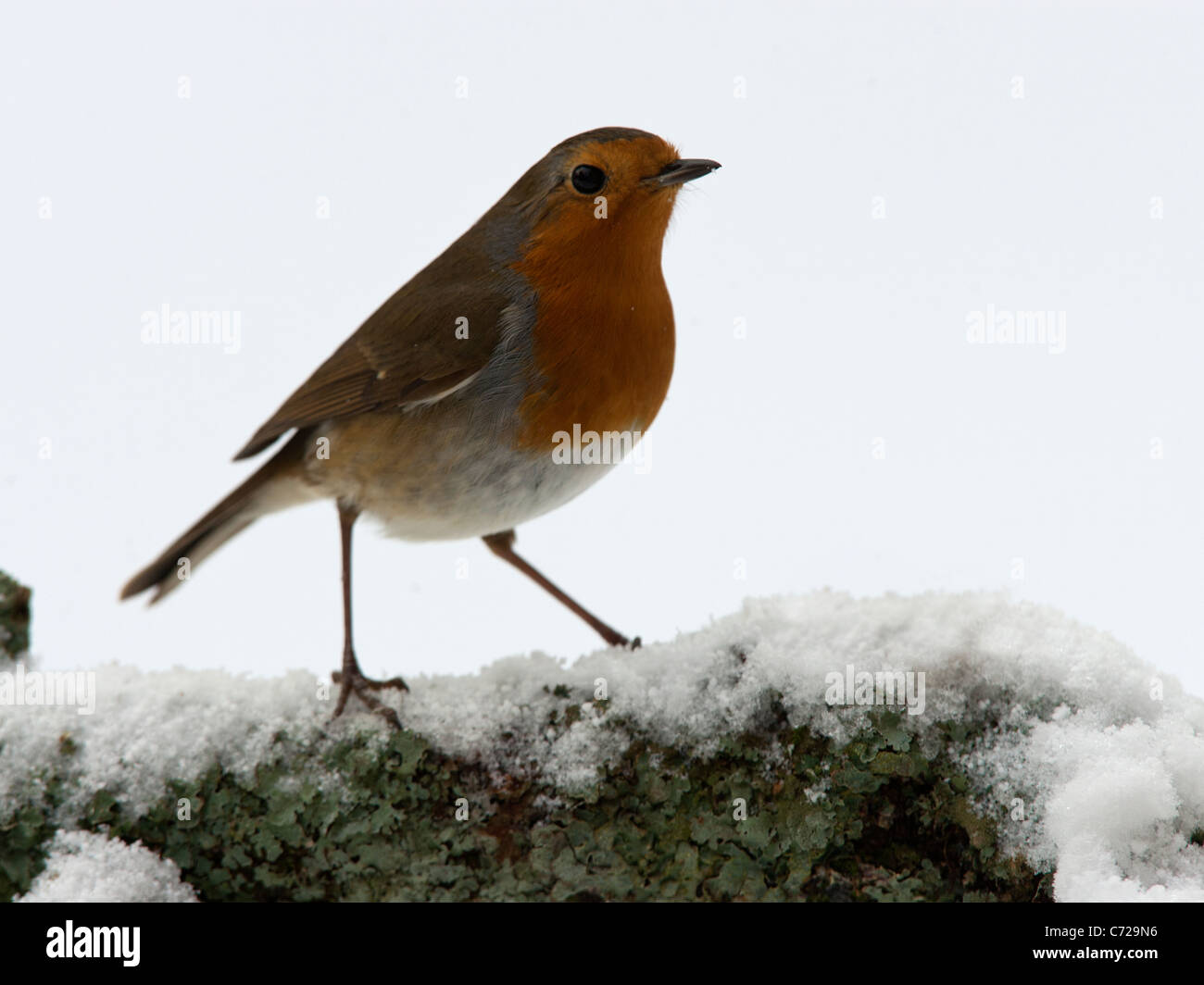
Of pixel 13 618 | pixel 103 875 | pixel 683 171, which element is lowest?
pixel 103 875

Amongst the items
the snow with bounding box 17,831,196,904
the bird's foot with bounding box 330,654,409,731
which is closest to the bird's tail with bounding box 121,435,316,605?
the bird's foot with bounding box 330,654,409,731

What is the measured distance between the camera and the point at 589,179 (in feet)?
9.87

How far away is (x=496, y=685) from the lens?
2564 millimetres

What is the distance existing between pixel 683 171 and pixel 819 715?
59.6 inches

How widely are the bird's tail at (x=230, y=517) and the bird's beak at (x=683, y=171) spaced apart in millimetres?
1363

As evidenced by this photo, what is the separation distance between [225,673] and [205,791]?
0.37 metres

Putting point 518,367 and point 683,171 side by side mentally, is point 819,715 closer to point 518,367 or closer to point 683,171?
point 518,367

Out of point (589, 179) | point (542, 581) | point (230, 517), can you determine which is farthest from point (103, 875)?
point (589, 179)

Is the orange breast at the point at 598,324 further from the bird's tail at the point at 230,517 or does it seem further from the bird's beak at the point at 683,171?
the bird's tail at the point at 230,517

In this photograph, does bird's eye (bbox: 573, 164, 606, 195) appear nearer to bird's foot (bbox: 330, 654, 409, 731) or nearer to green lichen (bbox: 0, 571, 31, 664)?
bird's foot (bbox: 330, 654, 409, 731)

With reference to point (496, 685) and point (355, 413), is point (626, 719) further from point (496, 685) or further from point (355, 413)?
point (355, 413)

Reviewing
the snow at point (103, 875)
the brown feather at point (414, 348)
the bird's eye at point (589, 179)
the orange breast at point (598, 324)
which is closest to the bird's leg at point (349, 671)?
the brown feather at point (414, 348)

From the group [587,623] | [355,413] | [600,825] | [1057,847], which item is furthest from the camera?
[587,623]
